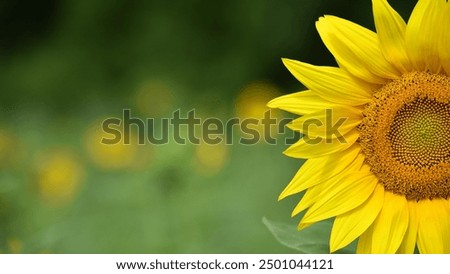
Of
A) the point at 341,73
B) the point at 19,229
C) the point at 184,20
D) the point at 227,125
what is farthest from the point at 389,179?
the point at 19,229

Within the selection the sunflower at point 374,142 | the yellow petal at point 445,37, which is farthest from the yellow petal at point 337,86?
the yellow petal at point 445,37

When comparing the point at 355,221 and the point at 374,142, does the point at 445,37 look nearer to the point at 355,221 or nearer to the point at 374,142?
the point at 374,142

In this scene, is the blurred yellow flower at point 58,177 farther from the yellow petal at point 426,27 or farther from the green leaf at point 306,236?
the yellow petal at point 426,27

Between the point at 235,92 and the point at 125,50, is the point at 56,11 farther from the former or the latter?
the point at 235,92

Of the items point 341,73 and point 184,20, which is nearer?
point 341,73

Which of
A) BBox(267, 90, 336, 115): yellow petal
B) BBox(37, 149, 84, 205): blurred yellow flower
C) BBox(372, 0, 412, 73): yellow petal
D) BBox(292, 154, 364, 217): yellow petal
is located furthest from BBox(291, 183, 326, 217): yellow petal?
BBox(37, 149, 84, 205): blurred yellow flower
